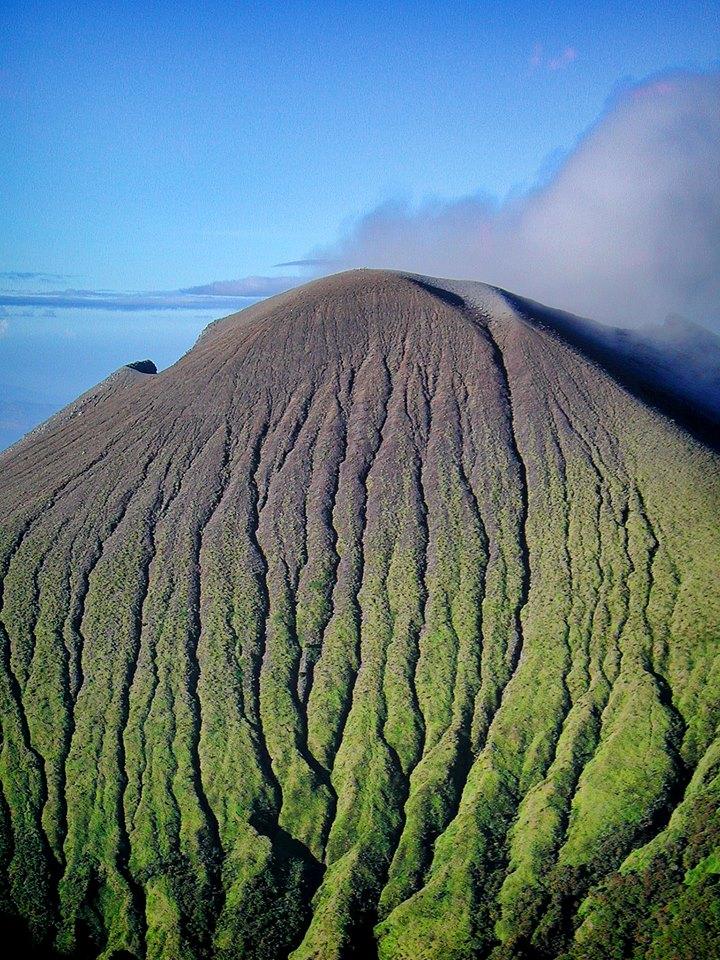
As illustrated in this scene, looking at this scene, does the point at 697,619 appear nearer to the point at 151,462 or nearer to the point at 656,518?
the point at 656,518

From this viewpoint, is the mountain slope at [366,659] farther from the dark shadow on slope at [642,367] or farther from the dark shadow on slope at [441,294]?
the dark shadow on slope at [642,367]

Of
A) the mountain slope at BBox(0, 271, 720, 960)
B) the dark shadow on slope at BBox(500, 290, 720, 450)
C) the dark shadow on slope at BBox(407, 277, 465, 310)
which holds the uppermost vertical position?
the dark shadow on slope at BBox(407, 277, 465, 310)

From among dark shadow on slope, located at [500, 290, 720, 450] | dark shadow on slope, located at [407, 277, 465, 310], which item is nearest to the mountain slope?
dark shadow on slope, located at [407, 277, 465, 310]

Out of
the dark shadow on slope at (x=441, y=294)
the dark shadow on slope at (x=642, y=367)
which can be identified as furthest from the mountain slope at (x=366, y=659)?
the dark shadow on slope at (x=642, y=367)

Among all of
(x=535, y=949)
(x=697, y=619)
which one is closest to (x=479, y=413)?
(x=697, y=619)

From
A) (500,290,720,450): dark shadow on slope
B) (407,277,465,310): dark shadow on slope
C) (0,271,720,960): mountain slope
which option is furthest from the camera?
(407,277,465,310): dark shadow on slope

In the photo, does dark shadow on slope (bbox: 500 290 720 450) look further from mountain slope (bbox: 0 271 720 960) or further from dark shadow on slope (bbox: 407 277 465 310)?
mountain slope (bbox: 0 271 720 960)

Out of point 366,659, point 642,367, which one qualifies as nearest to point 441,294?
point 642,367

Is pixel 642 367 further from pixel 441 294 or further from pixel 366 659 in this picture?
pixel 366 659
